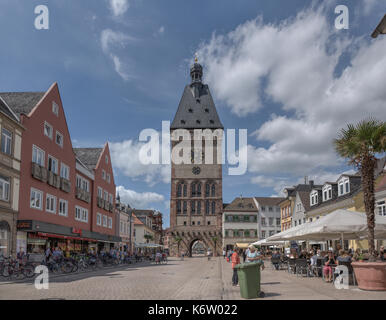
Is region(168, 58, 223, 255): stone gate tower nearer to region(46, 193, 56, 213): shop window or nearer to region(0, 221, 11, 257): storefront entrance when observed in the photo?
region(46, 193, 56, 213): shop window

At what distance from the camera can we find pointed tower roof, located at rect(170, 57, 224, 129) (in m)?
93.1

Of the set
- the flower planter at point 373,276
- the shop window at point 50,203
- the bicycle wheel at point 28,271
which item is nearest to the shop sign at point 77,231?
the shop window at point 50,203

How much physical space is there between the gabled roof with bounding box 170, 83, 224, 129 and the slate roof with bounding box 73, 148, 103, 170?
45231mm

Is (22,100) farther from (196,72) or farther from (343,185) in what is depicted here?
(196,72)

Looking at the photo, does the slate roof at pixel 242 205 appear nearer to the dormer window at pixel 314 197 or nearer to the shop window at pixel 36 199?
the dormer window at pixel 314 197

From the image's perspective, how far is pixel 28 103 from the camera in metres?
30.5

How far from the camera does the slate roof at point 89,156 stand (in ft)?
151

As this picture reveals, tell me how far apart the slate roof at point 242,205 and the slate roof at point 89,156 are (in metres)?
42.9

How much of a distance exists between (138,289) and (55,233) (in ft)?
57.0

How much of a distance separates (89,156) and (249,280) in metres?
37.6

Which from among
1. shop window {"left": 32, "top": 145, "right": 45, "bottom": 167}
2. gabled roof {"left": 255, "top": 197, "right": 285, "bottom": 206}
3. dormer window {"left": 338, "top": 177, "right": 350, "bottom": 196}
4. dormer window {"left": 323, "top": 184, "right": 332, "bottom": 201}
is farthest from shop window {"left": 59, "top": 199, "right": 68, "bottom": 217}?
gabled roof {"left": 255, "top": 197, "right": 285, "bottom": 206}
